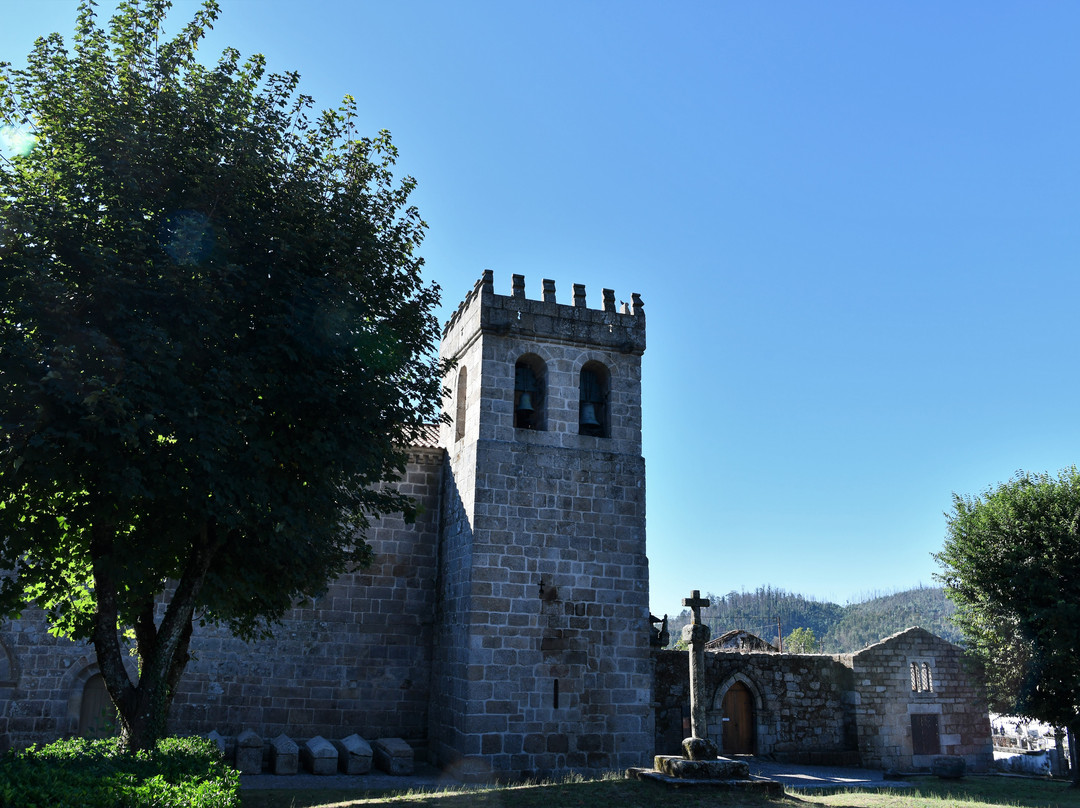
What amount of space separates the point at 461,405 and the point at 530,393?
5.34ft

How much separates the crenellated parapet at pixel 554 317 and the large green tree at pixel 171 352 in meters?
5.04

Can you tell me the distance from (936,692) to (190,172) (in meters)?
20.2

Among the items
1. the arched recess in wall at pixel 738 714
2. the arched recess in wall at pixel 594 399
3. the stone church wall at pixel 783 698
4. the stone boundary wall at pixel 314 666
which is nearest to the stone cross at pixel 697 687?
the arched recess in wall at pixel 594 399

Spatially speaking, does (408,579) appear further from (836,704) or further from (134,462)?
(836,704)

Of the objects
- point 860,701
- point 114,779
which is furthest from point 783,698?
point 114,779

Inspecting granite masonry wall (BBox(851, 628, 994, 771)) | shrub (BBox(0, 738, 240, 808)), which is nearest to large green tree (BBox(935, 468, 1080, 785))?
granite masonry wall (BBox(851, 628, 994, 771))

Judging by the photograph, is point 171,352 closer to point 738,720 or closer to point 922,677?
point 738,720

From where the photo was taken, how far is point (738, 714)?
18.8m

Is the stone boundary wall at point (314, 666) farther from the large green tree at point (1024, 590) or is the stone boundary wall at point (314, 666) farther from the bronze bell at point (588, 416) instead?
the large green tree at point (1024, 590)

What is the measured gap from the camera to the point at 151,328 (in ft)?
26.4

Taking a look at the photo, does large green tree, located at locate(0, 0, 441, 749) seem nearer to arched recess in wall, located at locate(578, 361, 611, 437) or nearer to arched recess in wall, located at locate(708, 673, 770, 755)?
arched recess in wall, located at locate(578, 361, 611, 437)

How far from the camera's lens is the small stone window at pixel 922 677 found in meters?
19.6

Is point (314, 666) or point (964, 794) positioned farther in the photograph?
point (314, 666)

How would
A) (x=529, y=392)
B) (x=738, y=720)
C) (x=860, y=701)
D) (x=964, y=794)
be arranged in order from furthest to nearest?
(x=860, y=701) → (x=738, y=720) → (x=529, y=392) → (x=964, y=794)
